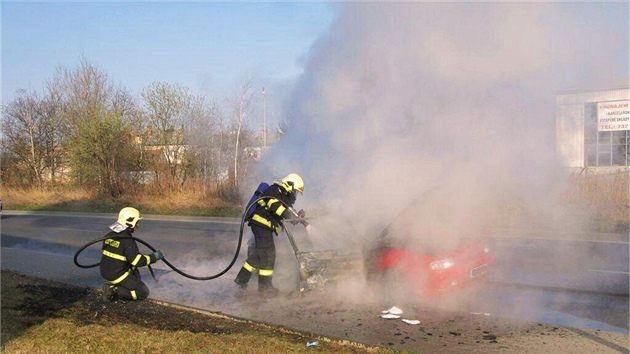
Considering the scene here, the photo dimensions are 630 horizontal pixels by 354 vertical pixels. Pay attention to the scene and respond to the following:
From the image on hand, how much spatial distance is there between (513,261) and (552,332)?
4587 millimetres

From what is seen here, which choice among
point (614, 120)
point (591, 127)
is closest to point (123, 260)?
point (591, 127)

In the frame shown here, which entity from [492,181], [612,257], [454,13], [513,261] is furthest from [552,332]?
[612,257]

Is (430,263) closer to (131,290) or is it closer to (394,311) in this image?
(394,311)

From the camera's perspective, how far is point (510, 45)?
697 centimetres

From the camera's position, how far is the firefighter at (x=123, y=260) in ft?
22.4

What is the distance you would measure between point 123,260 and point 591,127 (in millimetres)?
9998

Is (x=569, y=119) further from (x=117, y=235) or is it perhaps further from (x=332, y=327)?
(x=117, y=235)

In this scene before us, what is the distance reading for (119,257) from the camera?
682cm

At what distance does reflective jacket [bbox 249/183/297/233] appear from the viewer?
744cm

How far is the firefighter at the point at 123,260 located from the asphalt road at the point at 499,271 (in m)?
0.80

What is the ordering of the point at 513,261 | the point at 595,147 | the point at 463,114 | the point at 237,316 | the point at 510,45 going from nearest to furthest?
the point at 237,316, the point at 510,45, the point at 463,114, the point at 513,261, the point at 595,147

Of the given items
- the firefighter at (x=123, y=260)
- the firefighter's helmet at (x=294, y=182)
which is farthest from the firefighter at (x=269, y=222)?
the firefighter at (x=123, y=260)

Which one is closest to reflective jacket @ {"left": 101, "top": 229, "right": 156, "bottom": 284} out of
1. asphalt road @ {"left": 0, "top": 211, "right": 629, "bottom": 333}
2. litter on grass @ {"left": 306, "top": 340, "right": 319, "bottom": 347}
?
asphalt road @ {"left": 0, "top": 211, "right": 629, "bottom": 333}

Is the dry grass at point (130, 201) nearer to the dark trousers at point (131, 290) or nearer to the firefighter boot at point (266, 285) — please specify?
the firefighter boot at point (266, 285)
